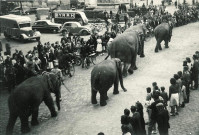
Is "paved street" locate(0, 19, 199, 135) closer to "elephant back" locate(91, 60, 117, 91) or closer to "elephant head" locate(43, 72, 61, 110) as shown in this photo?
"elephant back" locate(91, 60, 117, 91)

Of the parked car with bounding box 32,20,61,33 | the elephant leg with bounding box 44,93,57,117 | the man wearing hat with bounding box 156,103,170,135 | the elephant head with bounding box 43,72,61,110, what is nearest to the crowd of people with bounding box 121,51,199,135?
the man wearing hat with bounding box 156,103,170,135

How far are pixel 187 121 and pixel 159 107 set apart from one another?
2.49 m

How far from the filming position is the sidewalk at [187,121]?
10758 millimetres

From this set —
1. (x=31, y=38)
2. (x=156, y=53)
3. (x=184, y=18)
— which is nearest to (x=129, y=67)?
(x=156, y=53)

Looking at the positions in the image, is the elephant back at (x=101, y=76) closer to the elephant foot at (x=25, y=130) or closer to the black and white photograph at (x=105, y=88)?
the black and white photograph at (x=105, y=88)

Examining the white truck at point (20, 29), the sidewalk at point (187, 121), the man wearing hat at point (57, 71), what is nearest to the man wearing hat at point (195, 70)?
the sidewalk at point (187, 121)

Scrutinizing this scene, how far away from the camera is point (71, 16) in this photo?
34844 millimetres

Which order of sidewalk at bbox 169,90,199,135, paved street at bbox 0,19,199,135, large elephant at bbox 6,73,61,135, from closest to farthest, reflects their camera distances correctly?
sidewalk at bbox 169,90,199,135
large elephant at bbox 6,73,61,135
paved street at bbox 0,19,199,135

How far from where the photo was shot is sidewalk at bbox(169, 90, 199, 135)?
1076cm

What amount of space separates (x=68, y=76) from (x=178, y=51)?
7980mm

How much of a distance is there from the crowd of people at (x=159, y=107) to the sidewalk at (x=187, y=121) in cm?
22

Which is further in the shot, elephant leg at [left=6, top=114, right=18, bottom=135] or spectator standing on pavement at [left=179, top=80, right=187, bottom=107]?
spectator standing on pavement at [left=179, top=80, right=187, bottom=107]

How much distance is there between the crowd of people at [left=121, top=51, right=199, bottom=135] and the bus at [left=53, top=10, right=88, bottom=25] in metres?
21.4

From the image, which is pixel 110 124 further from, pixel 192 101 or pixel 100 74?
pixel 192 101
